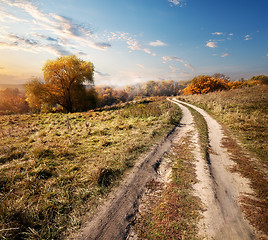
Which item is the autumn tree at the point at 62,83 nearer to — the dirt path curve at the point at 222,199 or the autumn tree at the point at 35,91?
the autumn tree at the point at 35,91

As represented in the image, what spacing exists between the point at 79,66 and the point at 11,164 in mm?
24648

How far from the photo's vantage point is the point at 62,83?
2577 cm

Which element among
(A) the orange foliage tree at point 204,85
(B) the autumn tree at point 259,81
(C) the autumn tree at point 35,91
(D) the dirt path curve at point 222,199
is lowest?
(D) the dirt path curve at point 222,199

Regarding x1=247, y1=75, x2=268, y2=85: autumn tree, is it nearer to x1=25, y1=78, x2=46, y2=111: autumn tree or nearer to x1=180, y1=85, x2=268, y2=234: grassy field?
x1=180, y1=85, x2=268, y2=234: grassy field

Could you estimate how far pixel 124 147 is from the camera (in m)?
7.28

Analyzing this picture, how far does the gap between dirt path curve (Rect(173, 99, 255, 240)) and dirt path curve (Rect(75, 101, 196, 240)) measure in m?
1.82

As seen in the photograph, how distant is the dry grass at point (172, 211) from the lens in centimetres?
286

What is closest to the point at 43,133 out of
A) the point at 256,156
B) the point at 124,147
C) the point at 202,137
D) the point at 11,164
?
the point at 11,164

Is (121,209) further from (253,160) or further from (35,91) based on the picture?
(35,91)

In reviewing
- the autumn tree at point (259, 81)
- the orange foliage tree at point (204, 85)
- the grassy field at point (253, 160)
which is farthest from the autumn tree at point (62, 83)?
the autumn tree at point (259, 81)

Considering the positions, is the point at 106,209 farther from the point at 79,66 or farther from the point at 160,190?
the point at 79,66

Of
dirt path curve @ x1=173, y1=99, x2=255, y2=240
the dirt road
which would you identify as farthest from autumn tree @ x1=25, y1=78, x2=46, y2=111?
dirt path curve @ x1=173, y1=99, x2=255, y2=240

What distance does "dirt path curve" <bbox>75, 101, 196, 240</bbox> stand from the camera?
9.45 feet

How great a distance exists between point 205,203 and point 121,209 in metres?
2.46
